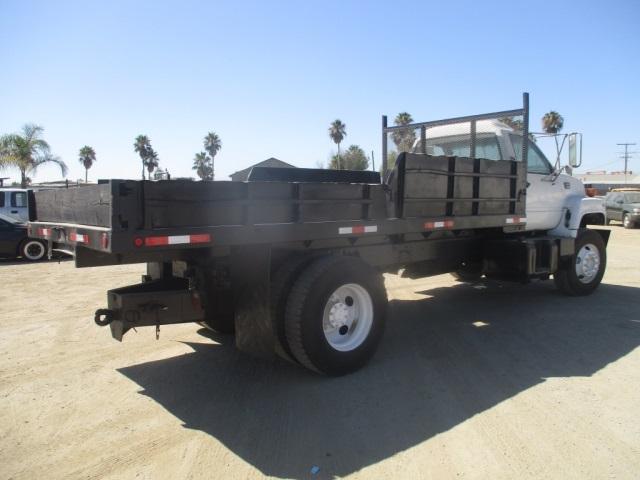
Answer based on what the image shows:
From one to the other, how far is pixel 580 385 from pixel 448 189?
223cm

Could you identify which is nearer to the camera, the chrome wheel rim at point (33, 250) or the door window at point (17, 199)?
the chrome wheel rim at point (33, 250)

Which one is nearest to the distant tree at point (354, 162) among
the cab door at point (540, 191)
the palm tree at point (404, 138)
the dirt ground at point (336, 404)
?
the palm tree at point (404, 138)

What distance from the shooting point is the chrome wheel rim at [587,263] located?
752 cm

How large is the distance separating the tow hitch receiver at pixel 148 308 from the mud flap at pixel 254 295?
14.0 inches

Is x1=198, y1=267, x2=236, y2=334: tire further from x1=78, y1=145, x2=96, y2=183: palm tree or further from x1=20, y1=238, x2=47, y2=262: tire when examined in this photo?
x1=78, y1=145, x2=96, y2=183: palm tree

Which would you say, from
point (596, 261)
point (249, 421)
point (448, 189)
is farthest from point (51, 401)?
point (596, 261)

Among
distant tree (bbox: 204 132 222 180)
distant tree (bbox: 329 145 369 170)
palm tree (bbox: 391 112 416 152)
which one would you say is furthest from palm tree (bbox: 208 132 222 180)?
palm tree (bbox: 391 112 416 152)

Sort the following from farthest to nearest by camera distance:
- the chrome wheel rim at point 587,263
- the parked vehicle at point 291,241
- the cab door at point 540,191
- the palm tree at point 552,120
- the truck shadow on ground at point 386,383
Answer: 1. the palm tree at point 552,120
2. the chrome wheel rim at point 587,263
3. the cab door at point 540,191
4. the parked vehicle at point 291,241
5. the truck shadow on ground at point 386,383

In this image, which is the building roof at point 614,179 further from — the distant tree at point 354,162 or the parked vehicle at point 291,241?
the parked vehicle at point 291,241

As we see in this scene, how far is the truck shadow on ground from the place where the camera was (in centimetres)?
326

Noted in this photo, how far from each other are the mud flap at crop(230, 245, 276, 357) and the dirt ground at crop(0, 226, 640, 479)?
0.40m

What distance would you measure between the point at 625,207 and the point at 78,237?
2389cm

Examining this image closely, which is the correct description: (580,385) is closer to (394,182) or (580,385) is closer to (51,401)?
(394,182)

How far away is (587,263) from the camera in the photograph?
7605 millimetres
